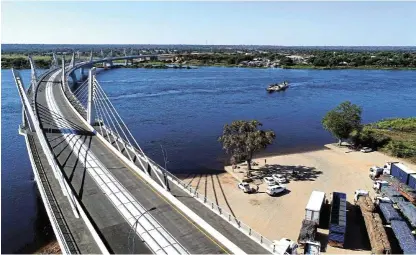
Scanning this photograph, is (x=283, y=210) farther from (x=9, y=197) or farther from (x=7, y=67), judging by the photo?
(x=7, y=67)

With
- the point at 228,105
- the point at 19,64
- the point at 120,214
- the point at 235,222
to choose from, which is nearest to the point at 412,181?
the point at 235,222

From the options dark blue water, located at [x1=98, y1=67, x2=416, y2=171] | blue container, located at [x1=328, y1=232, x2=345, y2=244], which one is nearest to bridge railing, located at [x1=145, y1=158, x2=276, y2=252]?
blue container, located at [x1=328, y1=232, x2=345, y2=244]

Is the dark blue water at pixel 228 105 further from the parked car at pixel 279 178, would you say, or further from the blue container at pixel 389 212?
the blue container at pixel 389 212

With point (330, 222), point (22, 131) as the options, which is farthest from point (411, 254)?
point (22, 131)

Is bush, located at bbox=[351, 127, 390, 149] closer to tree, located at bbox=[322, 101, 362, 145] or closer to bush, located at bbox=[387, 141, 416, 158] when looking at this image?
tree, located at bbox=[322, 101, 362, 145]

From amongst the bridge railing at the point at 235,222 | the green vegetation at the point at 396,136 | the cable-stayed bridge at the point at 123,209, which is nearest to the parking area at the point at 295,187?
the green vegetation at the point at 396,136

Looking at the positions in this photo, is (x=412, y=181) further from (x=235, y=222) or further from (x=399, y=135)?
(x=399, y=135)
